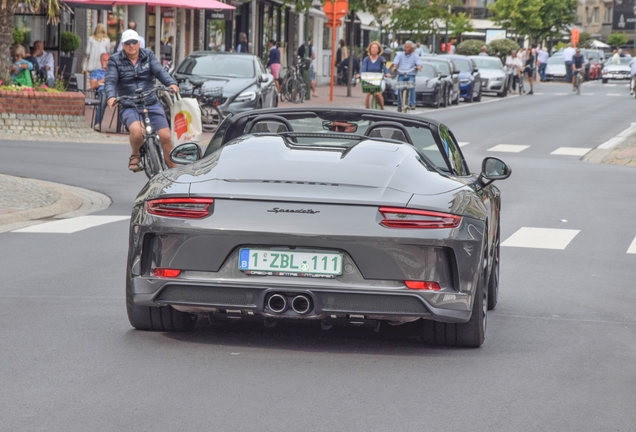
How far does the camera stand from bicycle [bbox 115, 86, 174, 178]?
12867 millimetres

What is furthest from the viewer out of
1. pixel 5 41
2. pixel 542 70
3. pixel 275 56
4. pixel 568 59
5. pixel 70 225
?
pixel 542 70

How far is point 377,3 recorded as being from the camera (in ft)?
141

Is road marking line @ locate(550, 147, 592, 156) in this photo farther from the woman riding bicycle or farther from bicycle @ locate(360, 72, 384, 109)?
the woman riding bicycle

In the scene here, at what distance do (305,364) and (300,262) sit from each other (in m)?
0.49

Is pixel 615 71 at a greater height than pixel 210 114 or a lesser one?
lesser

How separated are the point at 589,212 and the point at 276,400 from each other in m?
9.50

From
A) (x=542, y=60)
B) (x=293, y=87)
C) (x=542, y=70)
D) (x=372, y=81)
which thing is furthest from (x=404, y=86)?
(x=542, y=70)

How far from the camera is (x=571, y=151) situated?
24016 mm

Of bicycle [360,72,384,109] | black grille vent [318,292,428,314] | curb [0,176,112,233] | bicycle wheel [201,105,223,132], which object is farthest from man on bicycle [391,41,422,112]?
black grille vent [318,292,428,314]

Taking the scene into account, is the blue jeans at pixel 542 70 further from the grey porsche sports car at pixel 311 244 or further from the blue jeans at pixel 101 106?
the grey porsche sports car at pixel 311 244

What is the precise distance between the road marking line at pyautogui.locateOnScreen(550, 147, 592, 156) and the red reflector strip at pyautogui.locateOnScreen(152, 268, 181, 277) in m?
18.0

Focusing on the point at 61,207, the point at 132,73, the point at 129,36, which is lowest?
the point at 61,207

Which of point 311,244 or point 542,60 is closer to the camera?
point 311,244

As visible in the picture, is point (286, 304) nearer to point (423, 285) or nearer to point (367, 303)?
point (367, 303)
